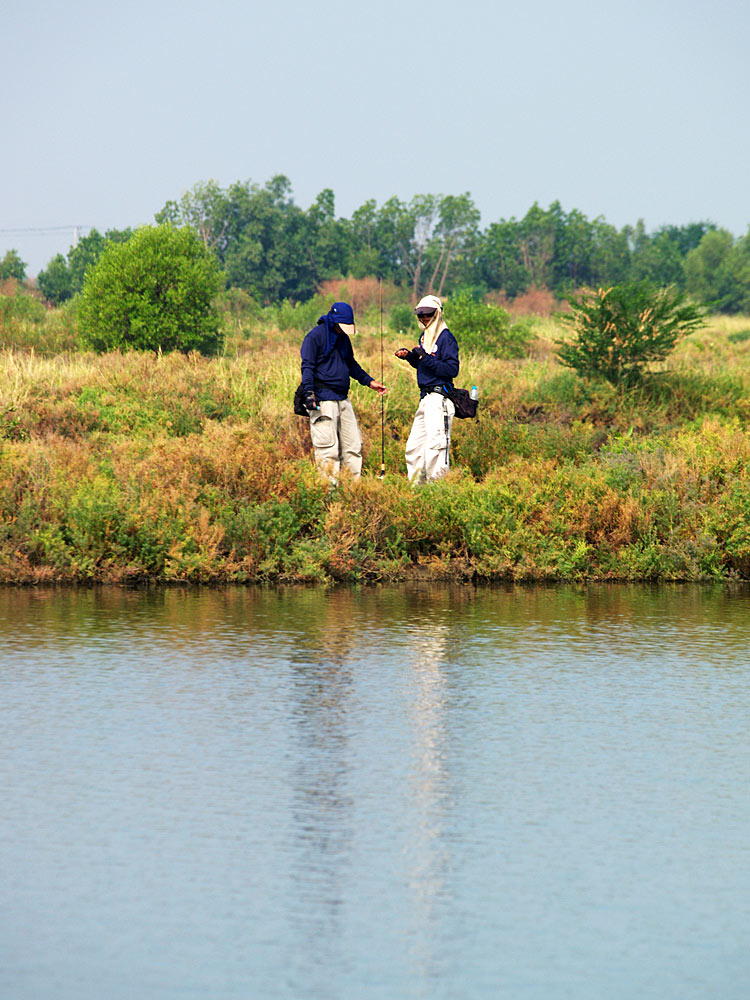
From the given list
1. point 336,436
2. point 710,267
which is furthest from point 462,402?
point 710,267

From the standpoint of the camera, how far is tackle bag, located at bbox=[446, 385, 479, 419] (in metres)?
15.8

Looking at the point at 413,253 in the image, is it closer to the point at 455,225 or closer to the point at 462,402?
the point at 455,225

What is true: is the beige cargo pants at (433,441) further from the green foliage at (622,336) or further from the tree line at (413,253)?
the tree line at (413,253)

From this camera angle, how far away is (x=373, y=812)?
629 centimetres

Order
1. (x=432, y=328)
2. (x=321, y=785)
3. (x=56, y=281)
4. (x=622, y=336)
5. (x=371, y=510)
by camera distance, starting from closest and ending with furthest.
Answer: (x=321, y=785) → (x=371, y=510) → (x=432, y=328) → (x=622, y=336) → (x=56, y=281)

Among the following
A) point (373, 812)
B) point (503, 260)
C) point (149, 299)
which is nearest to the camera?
point (373, 812)

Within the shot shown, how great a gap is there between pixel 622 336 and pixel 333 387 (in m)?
8.00

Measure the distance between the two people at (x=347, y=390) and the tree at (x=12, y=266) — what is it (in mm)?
76516

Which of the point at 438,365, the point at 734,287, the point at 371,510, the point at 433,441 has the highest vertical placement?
the point at 734,287

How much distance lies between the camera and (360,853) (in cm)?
577

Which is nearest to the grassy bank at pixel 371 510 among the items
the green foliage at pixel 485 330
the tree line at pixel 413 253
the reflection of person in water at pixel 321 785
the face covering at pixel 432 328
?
the face covering at pixel 432 328

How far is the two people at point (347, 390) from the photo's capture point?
15.5m

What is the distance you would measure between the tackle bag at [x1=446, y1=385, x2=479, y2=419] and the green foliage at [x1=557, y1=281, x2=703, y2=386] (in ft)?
21.7

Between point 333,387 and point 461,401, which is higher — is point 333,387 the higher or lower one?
the higher one
